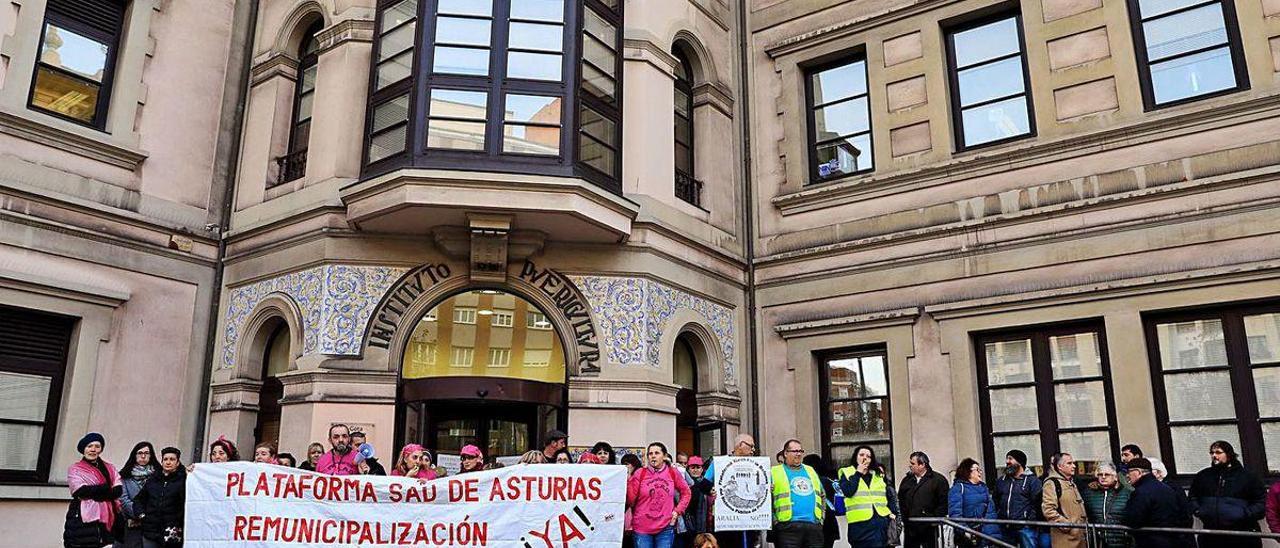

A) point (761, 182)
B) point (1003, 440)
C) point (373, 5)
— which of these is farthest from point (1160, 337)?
point (373, 5)

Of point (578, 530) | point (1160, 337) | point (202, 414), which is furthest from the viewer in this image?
point (202, 414)

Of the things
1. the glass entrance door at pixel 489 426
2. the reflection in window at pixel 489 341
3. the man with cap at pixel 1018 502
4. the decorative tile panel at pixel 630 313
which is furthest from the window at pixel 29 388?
the man with cap at pixel 1018 502

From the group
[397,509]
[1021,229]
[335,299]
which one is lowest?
[397,509]

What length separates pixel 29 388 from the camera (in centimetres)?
1198

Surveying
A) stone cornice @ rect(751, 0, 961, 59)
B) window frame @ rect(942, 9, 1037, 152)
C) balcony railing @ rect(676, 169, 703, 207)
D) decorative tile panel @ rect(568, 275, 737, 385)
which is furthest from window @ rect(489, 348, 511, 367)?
window frame @ rect(942, 9, 1037, 152)

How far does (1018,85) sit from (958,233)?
237cm

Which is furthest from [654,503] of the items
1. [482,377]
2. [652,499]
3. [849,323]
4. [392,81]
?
[392,81]

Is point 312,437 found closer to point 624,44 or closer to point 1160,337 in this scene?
point 624,44

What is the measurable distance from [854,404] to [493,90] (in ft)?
22.2

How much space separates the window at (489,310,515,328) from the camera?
534 inches

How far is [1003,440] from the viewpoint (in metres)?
12.8

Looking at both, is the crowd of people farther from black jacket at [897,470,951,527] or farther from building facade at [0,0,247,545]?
building facade at [0,0,247,545]

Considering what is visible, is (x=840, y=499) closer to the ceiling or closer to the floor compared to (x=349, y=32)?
closer to the floor

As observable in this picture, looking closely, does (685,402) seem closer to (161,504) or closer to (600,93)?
(600,93)
